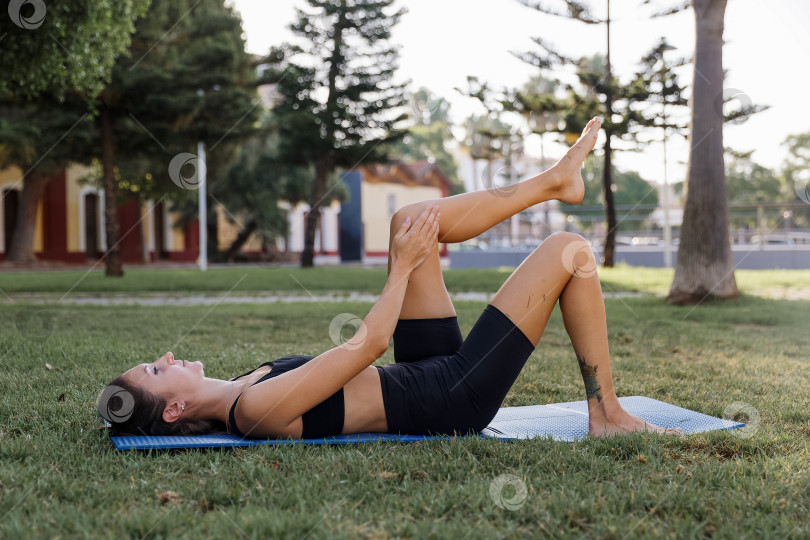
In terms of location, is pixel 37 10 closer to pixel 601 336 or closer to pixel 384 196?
pixel 601 336

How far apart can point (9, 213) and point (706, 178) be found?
22.4m

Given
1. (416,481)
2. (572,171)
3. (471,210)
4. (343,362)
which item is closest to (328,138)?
(572,171)

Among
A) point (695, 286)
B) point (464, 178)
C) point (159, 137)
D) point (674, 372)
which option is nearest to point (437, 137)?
point (464, 178)

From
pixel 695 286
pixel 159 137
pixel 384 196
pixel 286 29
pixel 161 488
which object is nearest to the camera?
pixel 161 488

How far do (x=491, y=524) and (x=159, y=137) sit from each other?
1490cm

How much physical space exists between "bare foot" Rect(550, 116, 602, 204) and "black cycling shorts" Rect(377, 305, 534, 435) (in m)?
0.57

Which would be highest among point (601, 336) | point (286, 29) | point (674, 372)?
point (286, 29)

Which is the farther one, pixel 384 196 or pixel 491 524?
pixel 384 196

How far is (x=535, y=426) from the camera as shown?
300 cm

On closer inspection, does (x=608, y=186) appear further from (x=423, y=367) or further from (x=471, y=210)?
(x=423, y=367)

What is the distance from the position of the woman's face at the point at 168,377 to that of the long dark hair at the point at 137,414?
3cm

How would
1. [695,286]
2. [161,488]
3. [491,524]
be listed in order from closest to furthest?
1. [491,524]
2. [161,488]
3. [695,286]

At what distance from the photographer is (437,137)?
156 feet

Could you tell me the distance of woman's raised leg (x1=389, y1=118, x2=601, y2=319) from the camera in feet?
8.75
